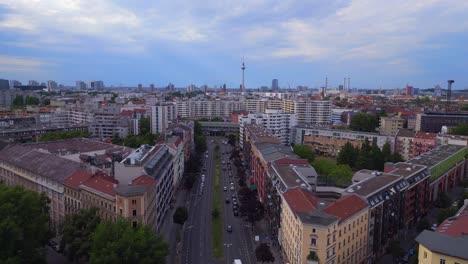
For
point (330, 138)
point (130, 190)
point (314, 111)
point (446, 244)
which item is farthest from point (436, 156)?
point (314, 111)

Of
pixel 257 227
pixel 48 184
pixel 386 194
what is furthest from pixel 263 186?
pixel 48 184

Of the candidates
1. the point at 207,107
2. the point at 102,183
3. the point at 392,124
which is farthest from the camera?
the point at 207,107

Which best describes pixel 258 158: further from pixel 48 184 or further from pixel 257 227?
pixel 48 184

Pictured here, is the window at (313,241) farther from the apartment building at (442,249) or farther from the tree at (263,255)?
the apartment building at (442,249)

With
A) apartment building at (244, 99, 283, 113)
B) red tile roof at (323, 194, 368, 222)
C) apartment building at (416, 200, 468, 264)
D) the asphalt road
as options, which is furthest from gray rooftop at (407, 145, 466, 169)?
apartment building at (244, 99, 283, 113)

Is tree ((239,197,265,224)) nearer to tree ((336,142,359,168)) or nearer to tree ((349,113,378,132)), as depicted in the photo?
tree ((336,142,359,168))

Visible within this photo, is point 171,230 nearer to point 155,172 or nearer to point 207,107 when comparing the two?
point 155,172
